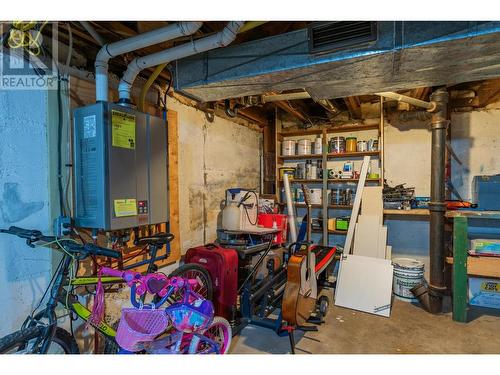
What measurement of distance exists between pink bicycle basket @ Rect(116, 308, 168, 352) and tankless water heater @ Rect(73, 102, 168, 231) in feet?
1.87

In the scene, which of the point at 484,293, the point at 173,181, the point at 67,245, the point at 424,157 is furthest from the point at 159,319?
the point at 424,157

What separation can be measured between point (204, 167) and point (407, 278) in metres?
2.66

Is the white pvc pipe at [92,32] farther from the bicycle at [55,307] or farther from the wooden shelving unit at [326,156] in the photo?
the wooden shelving unit at [326,156]

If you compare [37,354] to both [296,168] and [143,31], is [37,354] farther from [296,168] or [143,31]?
[296,168]

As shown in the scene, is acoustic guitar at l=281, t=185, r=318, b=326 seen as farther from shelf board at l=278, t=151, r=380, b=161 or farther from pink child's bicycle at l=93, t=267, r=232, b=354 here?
shelf board at l=278, t=151, r=380, b=161

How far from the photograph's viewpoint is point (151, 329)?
1554 millimetres

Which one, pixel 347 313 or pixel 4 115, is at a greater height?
pixel 4 115

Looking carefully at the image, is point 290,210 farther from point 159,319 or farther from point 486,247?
point 159,319

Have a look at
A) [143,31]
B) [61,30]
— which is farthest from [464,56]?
[61,30]

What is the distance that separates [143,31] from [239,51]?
643 millimetres

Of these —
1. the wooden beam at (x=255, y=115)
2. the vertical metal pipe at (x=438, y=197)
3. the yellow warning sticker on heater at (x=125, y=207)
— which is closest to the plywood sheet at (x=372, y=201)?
the vertical metal pipe at (x=438, y=197)

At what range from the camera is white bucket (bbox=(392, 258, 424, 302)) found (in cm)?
308

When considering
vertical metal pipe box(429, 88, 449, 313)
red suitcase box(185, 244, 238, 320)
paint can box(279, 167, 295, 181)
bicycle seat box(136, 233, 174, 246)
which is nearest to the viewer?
bicycle seat box(136, 233, 174, 246)

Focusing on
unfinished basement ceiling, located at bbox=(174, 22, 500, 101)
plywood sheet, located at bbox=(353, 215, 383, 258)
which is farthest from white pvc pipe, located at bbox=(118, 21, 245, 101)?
plywood sheet, located at bbox=(353, 215, 383, 258)
